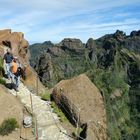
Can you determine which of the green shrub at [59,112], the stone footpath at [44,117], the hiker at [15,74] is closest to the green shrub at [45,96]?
the stone footpath at [44,117]

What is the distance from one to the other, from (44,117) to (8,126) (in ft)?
10.6

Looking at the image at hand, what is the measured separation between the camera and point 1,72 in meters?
32.0

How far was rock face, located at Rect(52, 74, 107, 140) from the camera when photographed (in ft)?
84.2

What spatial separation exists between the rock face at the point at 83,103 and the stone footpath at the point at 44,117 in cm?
107

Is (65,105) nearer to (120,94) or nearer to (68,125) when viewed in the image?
(68,125)

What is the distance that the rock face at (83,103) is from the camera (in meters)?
25.7

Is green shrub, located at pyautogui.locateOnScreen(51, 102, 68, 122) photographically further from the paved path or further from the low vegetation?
the low vegetation

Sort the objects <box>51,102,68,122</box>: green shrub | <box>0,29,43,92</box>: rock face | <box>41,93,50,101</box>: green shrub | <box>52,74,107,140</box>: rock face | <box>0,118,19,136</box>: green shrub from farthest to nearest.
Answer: <box>0,29,43,92</box>: rock face → <box>41,93,50,101</box>: green shrub → <box>51,102,68,122</box>: green shrub → <box>52,74,107,140</box>: rock face → <box>0,118,19,136</box>: green shrub

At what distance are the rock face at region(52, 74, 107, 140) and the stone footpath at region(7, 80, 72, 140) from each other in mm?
1070

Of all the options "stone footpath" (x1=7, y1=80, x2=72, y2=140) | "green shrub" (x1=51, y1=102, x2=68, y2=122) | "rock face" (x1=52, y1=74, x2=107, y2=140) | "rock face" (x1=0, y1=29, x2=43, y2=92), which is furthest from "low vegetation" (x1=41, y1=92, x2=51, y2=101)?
"rock face" (x1=0, y1=29, x2=43, y2=92)

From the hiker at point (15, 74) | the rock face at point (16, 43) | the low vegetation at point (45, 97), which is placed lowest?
the low vegetation at point (45, 97)

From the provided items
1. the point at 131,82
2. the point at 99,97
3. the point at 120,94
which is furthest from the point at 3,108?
the point at 131,82

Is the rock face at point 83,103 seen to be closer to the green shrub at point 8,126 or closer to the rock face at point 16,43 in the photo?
the green shrub at point 8,126

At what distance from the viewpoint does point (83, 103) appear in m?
27.1
